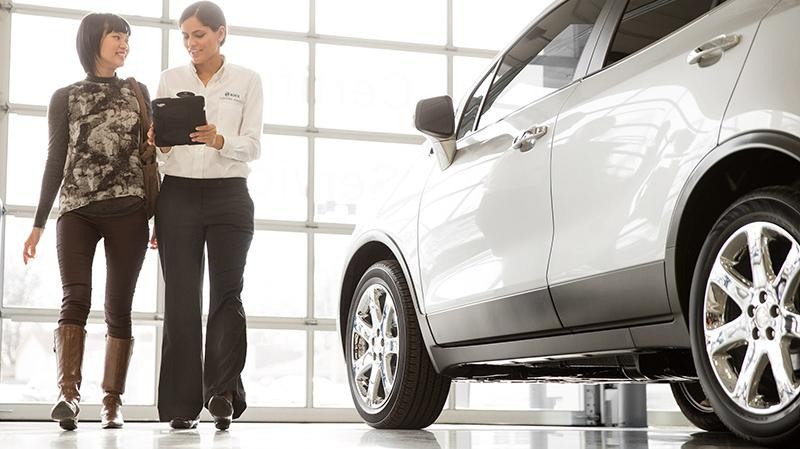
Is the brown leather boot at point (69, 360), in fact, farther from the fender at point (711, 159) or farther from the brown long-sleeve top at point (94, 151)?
the fender at point (711, 159)

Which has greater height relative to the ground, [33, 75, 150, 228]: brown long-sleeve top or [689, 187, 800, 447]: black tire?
[33, 75, 150, 228]: brown long-sleeve top

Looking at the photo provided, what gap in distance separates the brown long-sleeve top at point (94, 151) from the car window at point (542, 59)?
167cm

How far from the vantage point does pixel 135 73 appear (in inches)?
351

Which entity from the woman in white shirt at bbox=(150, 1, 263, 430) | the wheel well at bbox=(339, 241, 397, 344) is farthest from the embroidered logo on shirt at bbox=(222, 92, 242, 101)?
the wheel well at bbox=(339, 241, 397, 344)

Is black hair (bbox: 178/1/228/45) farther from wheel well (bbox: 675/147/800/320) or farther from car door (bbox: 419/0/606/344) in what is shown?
wheel well (bbox: 675/147/800/320)

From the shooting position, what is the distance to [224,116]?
503 cm

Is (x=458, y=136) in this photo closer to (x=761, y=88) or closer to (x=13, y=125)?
(x=761, y=88)

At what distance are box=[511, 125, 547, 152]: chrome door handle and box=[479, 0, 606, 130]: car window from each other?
0.17 metres

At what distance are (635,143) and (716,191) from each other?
0.32 metres

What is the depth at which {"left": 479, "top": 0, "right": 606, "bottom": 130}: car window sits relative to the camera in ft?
12.8

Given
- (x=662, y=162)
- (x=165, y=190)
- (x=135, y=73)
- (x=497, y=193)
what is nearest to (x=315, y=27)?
(x=135, y=73)

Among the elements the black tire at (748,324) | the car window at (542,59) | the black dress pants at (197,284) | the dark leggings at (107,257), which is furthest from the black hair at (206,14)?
the black tire at (748,324)

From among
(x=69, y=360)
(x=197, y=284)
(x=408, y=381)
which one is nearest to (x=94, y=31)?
(x=197, y=284)

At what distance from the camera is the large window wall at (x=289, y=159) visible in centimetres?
845
